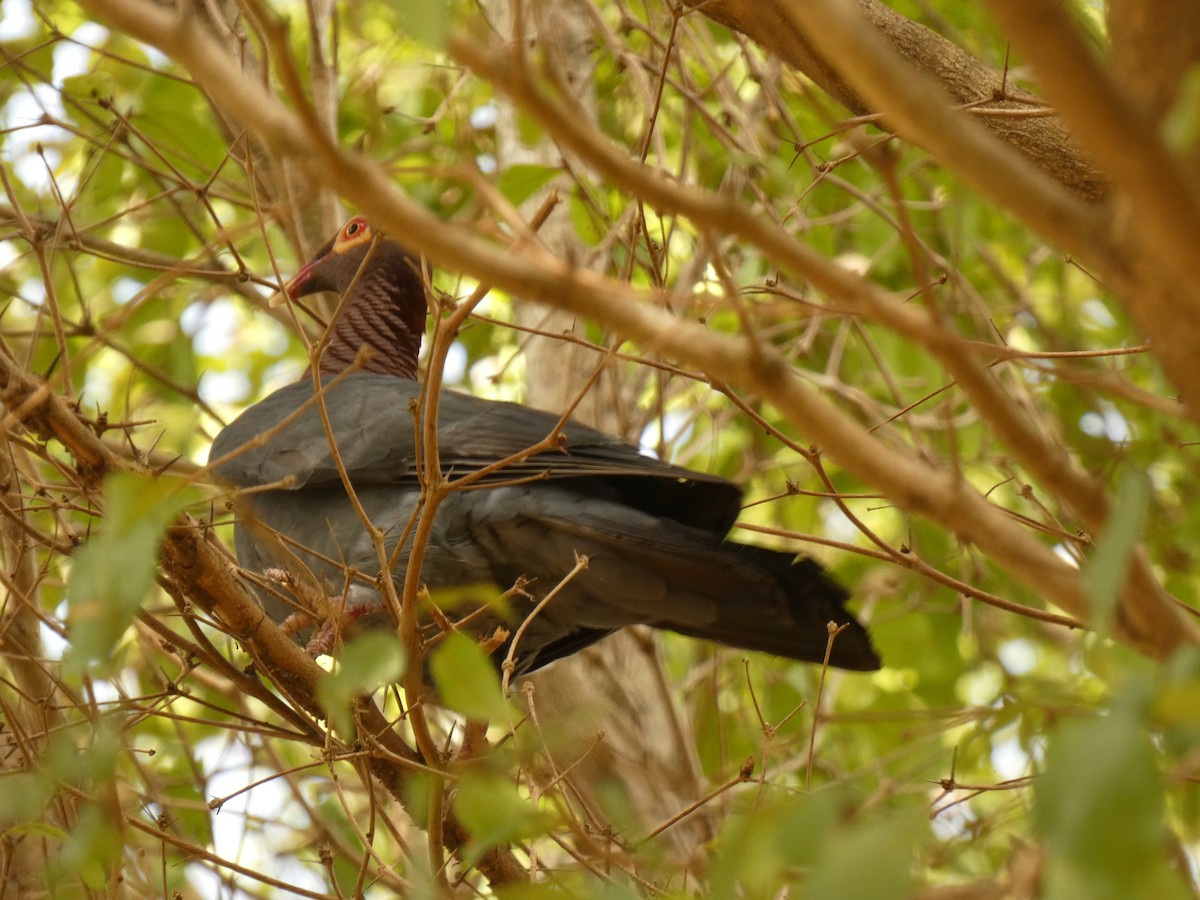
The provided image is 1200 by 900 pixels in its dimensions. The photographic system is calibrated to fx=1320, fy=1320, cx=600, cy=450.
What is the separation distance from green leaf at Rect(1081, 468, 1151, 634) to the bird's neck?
11.5ft

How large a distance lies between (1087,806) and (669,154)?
196 inches

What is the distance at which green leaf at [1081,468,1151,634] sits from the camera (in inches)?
43.7

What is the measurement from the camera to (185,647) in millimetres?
2475

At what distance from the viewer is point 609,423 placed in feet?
15.5

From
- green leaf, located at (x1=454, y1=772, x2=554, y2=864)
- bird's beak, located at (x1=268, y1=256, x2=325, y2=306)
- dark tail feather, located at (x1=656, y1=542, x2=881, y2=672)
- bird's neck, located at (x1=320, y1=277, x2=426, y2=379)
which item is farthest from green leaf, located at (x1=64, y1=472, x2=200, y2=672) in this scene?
bird's neck, located at (x1=320, y1=277, x2=426, y2=379)

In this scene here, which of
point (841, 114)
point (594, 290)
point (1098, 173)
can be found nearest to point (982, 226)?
point (841, 114)

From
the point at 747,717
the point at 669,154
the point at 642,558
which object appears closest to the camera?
the point at 642,558

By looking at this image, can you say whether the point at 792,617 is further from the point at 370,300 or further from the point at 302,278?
the point at 370,300

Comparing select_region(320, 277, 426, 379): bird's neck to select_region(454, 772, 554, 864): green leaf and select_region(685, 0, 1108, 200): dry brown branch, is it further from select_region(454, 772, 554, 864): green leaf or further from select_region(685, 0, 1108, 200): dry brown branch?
select_region(454, 772, 554, 864): green leaf

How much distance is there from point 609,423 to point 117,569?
3415 millimetres

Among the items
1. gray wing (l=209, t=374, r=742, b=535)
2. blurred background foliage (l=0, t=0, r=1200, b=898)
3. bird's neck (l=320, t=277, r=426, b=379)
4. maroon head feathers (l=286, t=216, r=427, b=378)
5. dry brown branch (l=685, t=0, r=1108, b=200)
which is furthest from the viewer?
bird's neck (l=320, t=277, r=426, b=379)

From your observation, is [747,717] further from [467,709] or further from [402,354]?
[467,709]

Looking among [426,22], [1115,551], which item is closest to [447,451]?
[426,22]

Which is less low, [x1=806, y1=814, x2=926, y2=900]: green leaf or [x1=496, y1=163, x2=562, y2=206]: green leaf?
[x1=496, y1=163, x2=562, y2=206]: green leaf
